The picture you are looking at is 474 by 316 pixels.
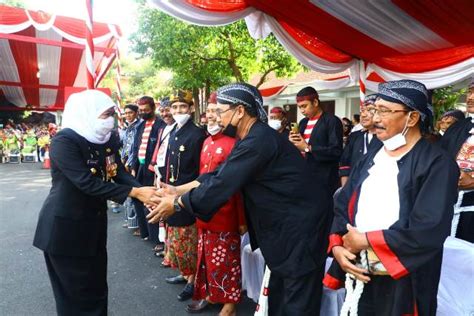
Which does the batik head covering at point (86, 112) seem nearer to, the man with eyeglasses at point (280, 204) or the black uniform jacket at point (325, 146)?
the man with eyeglasses at point (280, 204)

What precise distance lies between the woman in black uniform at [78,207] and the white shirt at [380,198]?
1516 millimetres

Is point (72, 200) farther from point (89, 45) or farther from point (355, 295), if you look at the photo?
point (89, 45)

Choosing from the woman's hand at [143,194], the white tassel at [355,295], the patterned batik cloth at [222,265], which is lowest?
the patterned batik cloth at [222,265]

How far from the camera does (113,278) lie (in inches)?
156

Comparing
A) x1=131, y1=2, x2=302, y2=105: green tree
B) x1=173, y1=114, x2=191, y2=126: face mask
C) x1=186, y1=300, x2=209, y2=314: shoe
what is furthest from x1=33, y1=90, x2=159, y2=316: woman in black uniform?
x1=131, y1=2, x2=302, y2=105: green tree

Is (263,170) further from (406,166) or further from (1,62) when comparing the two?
(1,62)

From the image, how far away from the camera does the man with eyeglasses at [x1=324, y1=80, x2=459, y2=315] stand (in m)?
1.53

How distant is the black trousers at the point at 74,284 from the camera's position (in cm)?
242

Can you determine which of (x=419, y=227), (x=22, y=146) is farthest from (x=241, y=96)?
(x=22, y=146)

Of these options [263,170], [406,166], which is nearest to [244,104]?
[263,170]

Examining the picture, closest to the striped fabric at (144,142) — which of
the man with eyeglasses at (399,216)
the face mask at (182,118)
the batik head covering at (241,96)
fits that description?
the face mask at (182,118)

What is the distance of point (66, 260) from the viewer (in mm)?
2416

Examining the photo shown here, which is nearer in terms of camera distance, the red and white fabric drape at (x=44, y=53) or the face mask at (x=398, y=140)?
the face mask at (x=398, y=140)

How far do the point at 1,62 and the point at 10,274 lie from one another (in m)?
14.0
